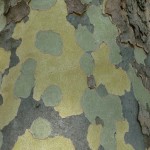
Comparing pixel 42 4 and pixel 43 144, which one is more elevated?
pixel 42 4

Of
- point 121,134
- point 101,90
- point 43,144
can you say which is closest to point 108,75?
point 101,90

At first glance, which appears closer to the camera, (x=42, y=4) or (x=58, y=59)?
(x=58, y=59)

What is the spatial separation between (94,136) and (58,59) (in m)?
0.23

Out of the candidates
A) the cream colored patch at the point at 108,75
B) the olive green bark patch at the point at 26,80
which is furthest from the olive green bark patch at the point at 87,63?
the olive green bark patch at the point at 26,80

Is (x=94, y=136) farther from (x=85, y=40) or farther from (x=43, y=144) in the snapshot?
(x=85, y=40)

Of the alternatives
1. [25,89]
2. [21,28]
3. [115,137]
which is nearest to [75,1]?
[21,28]

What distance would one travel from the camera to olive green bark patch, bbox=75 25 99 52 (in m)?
1.35

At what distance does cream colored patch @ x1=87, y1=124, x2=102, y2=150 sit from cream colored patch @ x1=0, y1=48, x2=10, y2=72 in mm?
293

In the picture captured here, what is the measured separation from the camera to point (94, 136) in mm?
1223

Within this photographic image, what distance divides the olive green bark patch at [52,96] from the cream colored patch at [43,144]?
0.09 meters

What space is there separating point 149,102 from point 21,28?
1.32 feet

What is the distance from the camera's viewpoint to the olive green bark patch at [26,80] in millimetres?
1281

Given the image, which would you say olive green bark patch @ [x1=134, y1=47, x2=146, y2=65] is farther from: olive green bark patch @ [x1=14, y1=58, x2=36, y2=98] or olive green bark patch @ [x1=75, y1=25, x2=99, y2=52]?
olive green bark patch @ [x1=14, y1=58, x2=36, y2=98]

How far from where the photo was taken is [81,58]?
4.37ft
